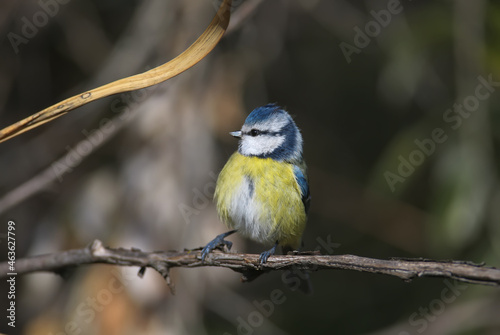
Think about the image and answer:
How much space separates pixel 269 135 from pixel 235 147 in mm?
979

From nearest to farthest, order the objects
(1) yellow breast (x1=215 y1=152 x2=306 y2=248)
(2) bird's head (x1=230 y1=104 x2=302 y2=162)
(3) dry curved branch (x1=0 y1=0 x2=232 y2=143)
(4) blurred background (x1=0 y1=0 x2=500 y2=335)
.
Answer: (3) dry curved branch (x1=0 y1=0 x2=232 y2=143) < (1) yellow breast (x1=215 y1=152 x2=306 y2=248) < (2) bird's head (x1=230 y1=104 x2=302 y2=162) < (4) blurred background (x1=0 y1=0 x2=500 y2=335)

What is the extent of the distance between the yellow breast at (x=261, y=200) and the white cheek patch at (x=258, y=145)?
0.13 ft

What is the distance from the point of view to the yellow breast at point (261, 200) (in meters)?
2.51

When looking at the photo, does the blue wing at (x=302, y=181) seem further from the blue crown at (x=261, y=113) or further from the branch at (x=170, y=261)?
the branch at (x=170, y=261)

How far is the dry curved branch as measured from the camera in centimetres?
141

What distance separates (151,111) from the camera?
298 cm

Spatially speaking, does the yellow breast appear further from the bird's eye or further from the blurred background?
the blurred background

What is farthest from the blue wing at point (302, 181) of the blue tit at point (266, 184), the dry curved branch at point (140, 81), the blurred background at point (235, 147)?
the dry curved branch at point (140, 81)

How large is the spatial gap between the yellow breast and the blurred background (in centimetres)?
42

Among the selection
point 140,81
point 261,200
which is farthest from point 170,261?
point 261,200

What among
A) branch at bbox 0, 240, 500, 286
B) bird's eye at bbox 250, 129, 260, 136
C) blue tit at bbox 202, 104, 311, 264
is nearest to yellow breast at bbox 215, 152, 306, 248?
blue tit at bbox 202, 104, 311, 264

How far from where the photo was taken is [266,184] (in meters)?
2.54

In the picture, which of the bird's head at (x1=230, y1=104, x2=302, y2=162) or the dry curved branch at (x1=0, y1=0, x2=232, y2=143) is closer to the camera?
the dry curved branch at (x1=0, y1=0, x2=232, y2=143)

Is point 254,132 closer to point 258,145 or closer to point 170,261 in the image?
point 258,145
